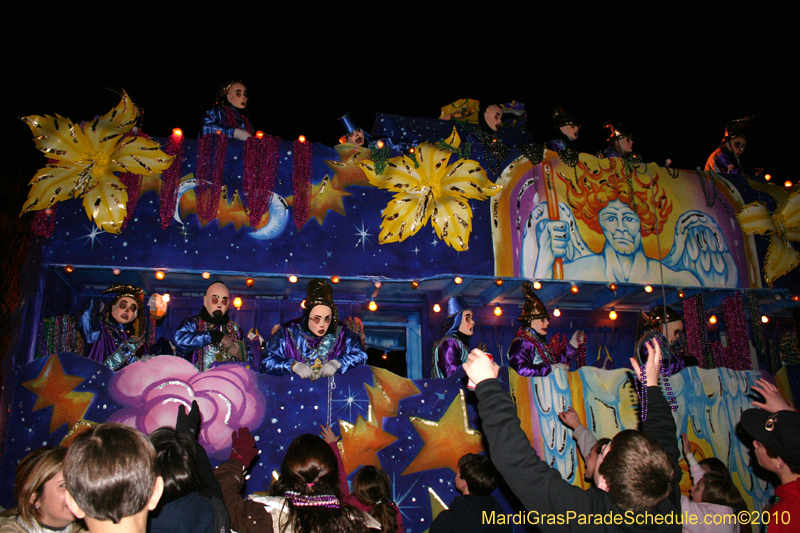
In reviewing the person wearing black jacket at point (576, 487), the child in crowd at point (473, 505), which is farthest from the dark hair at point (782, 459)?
the child in crowd at point (473, 505)

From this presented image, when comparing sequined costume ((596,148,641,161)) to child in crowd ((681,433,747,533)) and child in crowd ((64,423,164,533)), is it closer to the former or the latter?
child in crowd ((681,433,747,533))

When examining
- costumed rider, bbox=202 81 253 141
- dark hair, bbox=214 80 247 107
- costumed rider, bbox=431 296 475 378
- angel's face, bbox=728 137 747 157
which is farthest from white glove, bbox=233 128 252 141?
angel's face, bbox=728 137 747 157

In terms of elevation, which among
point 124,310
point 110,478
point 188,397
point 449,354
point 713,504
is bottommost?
point 713,504

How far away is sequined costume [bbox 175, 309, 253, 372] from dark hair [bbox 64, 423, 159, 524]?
127 inches

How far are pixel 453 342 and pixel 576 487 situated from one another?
3.58 m

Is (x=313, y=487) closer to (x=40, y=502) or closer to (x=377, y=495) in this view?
(x=377, y=495)

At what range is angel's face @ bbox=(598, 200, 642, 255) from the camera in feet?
→ 19.1

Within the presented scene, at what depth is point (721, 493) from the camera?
296 centimetres

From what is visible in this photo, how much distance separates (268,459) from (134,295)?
80.0 inches

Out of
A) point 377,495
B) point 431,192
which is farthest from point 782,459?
point 431,192

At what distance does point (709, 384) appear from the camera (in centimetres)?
505

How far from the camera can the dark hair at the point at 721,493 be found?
294 cm

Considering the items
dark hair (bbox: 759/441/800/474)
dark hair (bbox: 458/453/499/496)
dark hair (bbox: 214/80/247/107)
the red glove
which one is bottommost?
dark hair (bbox: 458/453/499/496)

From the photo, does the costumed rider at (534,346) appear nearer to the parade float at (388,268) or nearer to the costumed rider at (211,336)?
the parade float at (388,268)
